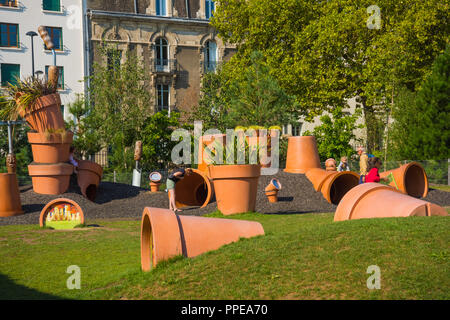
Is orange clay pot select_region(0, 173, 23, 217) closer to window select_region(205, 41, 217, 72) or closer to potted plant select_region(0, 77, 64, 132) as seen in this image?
potted plant select_region(0, 77, 64, 132)

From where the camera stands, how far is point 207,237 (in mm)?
7570

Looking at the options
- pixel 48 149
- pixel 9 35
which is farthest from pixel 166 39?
pixel 48 149

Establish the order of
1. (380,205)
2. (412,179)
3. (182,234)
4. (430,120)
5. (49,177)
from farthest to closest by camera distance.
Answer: (430,120) → (412,179) → (49,177) → (380,205) → (182,234)

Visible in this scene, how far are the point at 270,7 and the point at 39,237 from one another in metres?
26.5

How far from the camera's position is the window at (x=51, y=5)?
39.6m

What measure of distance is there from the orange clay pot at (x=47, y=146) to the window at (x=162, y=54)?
81.0ft

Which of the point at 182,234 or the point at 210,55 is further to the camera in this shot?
the point at 210,55

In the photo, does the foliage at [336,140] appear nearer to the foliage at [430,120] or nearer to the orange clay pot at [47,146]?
the foliage at [430,120]

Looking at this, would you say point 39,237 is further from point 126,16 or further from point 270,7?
point 126,16

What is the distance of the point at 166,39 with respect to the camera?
139 ft

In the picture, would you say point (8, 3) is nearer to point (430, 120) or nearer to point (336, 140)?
point (336, 140)

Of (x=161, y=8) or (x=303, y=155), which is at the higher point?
(x=161, y=8)

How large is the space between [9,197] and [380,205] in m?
10.7
